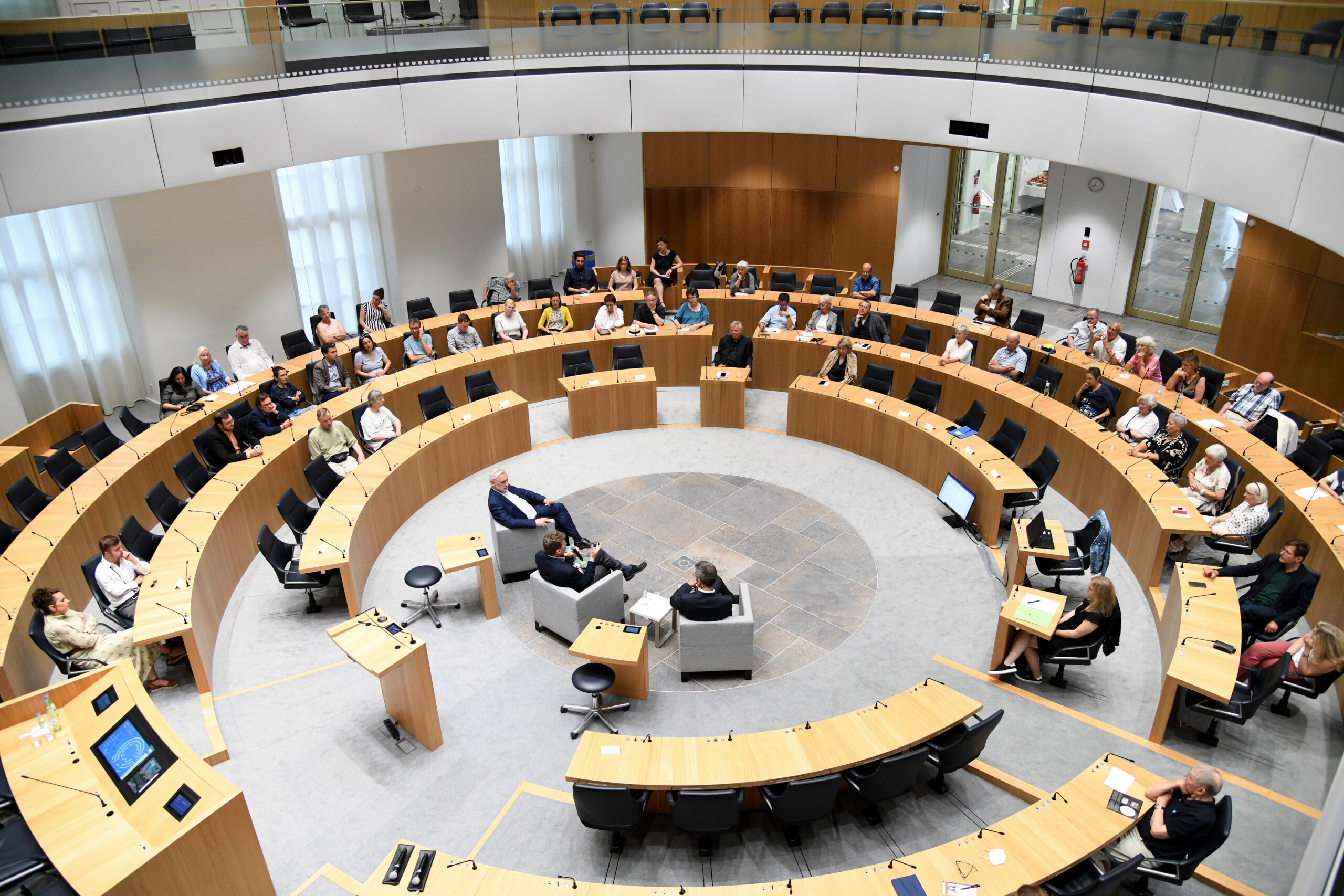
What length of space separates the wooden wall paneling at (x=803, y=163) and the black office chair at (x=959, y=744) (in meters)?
12.5

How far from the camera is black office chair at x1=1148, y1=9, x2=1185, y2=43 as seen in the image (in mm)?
10320

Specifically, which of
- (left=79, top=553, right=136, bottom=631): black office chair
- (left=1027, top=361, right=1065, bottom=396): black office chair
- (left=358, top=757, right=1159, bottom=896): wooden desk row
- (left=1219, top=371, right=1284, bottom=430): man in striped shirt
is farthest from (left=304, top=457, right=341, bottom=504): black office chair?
(left=1219, top=371, right=1284, bottom=430): man in striped shirt

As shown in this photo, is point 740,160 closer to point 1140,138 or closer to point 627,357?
point 627,357

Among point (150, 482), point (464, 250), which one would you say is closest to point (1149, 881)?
point (150, 482)

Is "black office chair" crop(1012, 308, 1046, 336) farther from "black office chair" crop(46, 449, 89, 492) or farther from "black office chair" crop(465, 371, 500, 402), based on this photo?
"black office chair" crop(46, 449, 89, 492)

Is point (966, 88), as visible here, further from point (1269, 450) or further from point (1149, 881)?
point (1149, 881)

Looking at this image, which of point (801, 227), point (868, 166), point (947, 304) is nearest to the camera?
point (947, 304)

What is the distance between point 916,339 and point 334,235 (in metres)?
9.45

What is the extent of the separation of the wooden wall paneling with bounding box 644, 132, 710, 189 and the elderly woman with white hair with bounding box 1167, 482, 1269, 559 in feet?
38.0

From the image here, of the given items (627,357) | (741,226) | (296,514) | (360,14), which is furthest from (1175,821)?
(741,226)

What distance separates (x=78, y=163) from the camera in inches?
385

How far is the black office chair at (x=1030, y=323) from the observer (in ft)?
40.2

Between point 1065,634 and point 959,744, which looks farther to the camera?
point 1065,634

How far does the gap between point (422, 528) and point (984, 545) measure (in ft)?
19.5
